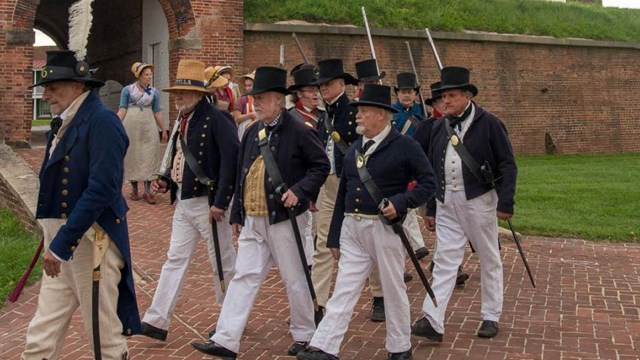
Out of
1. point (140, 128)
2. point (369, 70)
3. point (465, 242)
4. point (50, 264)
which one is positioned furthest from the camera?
point (140, 128)

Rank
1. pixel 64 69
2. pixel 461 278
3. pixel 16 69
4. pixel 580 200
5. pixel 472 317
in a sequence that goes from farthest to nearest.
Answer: pixel 16 69
pixel 580 200
pixel 461 278
pixel 472 317
pixel 64 69

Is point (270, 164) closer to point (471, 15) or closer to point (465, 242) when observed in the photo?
point (465, 242)

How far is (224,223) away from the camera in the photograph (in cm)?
687

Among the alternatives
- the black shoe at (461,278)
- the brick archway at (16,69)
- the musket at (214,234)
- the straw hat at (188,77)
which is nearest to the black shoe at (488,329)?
the black shoe at (461,278)

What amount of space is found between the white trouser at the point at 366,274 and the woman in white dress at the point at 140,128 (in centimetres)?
688

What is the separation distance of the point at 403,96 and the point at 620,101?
19694mm

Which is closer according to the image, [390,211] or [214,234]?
[390,211]

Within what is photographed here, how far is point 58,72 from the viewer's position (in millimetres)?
5090

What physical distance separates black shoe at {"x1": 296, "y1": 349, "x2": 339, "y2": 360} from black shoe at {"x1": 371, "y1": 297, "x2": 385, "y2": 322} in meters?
1.46

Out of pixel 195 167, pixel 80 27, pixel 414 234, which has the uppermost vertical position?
pixel 80 27

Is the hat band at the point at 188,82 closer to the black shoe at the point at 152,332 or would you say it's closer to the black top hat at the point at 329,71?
the black top hat at the point at 329,71

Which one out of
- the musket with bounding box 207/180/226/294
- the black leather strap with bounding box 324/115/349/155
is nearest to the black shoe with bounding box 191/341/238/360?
the musket with bounding box 207/180/226/294

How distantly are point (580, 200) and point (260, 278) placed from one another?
1036 centimetres

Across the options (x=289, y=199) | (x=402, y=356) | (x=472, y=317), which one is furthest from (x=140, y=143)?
(x=402, y=356)
